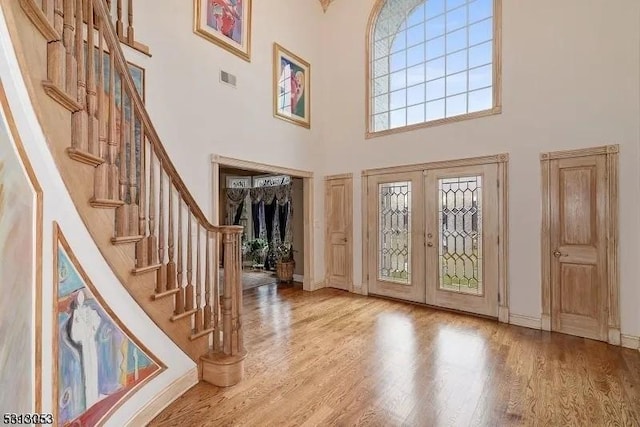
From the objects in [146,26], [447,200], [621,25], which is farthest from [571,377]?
[146,26]

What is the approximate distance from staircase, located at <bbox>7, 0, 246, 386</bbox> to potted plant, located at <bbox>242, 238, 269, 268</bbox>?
5.17 m

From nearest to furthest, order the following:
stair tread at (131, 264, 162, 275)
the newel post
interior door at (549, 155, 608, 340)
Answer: stair tread at (131, 264, 162, 275) < the newel post < interior door at (549, 155, 608, 340)

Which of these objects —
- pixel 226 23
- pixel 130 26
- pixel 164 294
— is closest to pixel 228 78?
pixel 226 23

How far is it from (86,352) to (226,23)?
4063 millimetres

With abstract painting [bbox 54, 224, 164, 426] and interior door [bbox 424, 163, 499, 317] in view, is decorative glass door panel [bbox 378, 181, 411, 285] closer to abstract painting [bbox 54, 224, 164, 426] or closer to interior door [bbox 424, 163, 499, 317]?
interior door [bbox 424, 163, 499, 317]

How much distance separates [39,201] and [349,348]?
2755 millimetres

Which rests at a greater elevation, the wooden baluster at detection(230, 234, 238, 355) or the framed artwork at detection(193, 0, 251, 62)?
the framed artwork at detection(193, 0, 251, 62)

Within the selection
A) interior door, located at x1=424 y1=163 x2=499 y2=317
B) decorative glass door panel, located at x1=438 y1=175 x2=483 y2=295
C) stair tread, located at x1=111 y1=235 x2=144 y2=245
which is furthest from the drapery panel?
stair tread, located at x1=111 y1=235 x2=144 y2=245

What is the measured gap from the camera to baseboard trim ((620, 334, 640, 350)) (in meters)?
3.21

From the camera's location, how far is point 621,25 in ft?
10.9

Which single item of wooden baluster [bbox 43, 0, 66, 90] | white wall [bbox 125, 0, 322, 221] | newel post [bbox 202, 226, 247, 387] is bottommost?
newel post [bbox 202, 226, 247, 387]

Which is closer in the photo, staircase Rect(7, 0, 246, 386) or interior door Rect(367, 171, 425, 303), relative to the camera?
staircase Rect(7, 0, 246, 386)

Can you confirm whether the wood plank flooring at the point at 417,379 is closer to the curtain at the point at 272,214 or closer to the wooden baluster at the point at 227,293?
the wooden baluster at the point at 227,293

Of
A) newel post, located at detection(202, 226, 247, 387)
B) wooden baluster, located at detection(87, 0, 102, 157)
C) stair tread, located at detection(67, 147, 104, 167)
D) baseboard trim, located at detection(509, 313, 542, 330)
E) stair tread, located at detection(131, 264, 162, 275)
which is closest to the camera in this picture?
stair tread, located at detection(67, 147, 104, 167)
